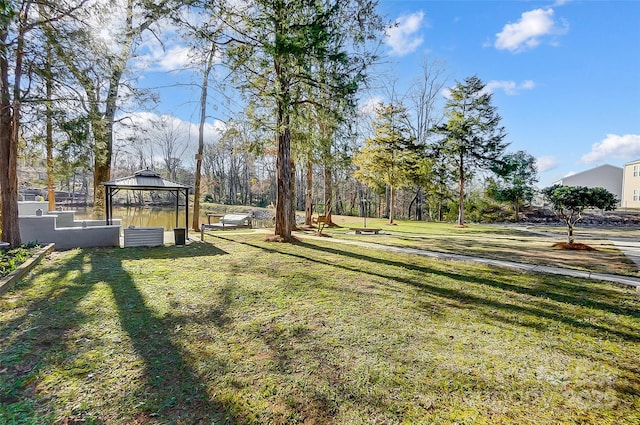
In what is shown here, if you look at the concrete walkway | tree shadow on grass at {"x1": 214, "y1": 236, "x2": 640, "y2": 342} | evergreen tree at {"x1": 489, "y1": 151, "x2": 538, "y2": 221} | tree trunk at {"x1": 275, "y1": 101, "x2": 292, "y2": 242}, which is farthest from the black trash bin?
evergreen tree at {"x1": 489, "y1": 151, "x2": 538, "y2": 221}

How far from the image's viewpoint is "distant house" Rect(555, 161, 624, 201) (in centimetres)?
3303

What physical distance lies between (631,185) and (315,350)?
39858 millimetres

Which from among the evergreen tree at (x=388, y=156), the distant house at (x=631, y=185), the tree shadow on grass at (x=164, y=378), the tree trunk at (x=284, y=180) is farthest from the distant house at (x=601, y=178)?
the tree shadow on grass at (x=164, y=378)

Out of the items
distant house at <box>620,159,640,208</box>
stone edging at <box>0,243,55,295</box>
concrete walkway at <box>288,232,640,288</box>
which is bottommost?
concrete walkway at <box>288,232,640,288</box>

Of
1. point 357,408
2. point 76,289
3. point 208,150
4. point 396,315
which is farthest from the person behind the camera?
point 208,150

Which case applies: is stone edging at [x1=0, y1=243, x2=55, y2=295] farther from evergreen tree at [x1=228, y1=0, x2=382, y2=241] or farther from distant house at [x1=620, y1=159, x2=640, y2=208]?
distant house at [x1=620, y1=159, x2=640, y2=208]

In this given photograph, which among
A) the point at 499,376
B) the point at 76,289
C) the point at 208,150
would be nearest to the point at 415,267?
the point at 499,376

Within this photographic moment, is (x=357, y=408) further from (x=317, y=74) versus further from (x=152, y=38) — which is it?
(x=152, y=38)

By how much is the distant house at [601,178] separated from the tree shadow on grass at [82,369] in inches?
1610

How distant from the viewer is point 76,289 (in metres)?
5.04

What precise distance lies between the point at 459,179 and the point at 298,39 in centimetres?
1829

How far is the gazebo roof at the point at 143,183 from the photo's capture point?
1083 centimetres

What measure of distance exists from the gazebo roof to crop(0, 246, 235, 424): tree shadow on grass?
22.6 feet

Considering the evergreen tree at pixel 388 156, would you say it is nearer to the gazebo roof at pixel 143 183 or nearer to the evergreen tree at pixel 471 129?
the evergreen tree at pixel 471 129
